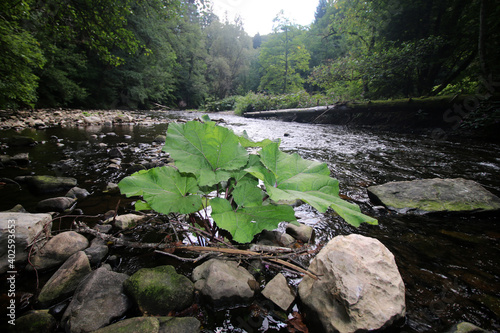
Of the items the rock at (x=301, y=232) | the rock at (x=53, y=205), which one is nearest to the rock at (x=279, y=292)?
the rock at (x=301, y=232)

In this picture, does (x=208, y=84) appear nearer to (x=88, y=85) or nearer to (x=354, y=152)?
(x=88, y=85)

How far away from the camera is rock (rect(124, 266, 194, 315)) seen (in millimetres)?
1003

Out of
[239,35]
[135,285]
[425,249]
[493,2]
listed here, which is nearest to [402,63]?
[493,2]

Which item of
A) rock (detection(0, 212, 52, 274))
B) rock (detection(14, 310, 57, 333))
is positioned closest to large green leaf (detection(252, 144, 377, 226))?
rock (detection(14, 310, 57, 333))

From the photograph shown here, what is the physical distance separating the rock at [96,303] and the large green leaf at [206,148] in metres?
0.77

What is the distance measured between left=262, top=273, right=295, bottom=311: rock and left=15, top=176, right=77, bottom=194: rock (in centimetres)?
285

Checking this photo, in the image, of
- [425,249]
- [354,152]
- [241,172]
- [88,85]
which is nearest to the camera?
[241,172]

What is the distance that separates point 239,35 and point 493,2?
4770cm

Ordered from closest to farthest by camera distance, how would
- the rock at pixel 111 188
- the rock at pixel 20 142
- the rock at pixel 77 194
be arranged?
the rock at pixel 77 194, the rock at pixel 111 188, the rock at pixel 20 142

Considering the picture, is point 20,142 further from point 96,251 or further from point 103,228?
point 96,251

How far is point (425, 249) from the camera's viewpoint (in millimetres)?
1592

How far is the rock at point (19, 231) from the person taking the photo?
122 centimetres

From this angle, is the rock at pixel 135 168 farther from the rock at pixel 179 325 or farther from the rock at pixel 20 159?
the rock at pixel 179 325

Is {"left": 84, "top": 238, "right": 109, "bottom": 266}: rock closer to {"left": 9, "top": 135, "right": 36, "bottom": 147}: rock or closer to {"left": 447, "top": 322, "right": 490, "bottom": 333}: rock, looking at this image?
{"left": 447, "top": 322, "right": 490, "bottom": 333}: rock
